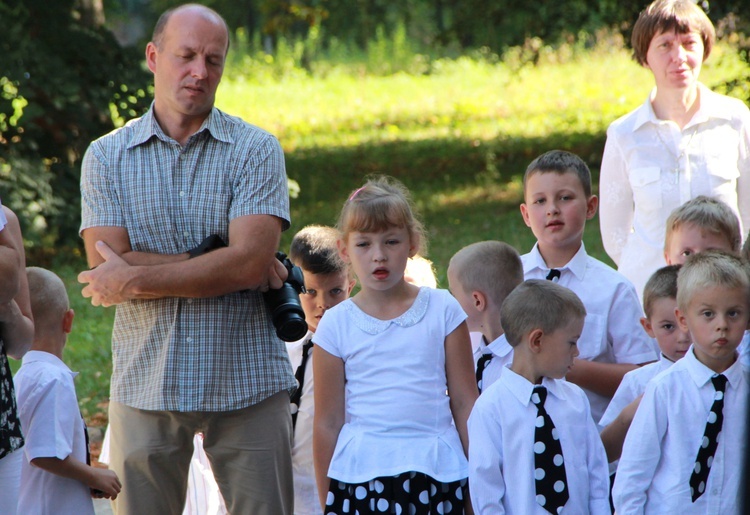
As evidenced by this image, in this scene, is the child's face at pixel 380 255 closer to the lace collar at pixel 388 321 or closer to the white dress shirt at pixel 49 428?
the lace collar at pixel 388 321

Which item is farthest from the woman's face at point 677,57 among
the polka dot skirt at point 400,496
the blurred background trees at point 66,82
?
the blurred background trees at point 66,82

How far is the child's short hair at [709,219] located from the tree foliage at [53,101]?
7.83 m

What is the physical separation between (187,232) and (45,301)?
70 centimetres

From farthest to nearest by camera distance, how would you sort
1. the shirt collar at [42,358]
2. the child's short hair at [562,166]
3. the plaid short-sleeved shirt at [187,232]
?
the child's short hair at [562,166], the shirt collar at [42,358], the plaid short-sleeved shirt at [187,232]

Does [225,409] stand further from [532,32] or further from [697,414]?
[532,32]

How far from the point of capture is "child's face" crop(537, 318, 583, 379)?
3.29 metres

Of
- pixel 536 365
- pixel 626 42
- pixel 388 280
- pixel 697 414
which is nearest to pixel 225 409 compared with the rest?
pixel 388 280

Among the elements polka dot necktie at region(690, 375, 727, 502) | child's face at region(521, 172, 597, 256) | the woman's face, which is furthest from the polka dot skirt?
the woman's face

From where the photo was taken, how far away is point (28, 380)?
3.71 meters

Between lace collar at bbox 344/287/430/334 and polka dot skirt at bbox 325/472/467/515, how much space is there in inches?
19.7

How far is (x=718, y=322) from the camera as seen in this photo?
10.3 feet

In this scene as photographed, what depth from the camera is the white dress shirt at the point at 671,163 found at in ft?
14.9

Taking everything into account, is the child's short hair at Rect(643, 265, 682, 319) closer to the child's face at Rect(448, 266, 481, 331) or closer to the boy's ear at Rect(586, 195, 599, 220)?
the boy's ear at Rect(586, 195, 599, 220)

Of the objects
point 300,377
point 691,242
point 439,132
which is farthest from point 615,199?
point 439,132
